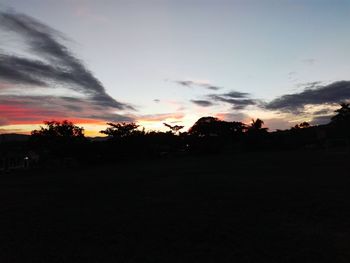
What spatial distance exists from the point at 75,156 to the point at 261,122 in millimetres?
27331

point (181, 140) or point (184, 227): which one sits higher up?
point (181, 140)

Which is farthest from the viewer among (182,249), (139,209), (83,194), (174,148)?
(174,148)

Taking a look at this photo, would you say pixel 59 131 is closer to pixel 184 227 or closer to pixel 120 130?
pixel 120 130

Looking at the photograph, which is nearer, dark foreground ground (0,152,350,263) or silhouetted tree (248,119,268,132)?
dark foreground ground (0,152,350,263)

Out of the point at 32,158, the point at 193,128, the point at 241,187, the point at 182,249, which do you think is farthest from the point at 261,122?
the point at 182,249

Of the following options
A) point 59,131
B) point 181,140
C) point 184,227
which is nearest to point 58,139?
point 59,131

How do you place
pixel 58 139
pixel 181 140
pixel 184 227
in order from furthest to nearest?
pixel 181 140 < pixel 58 139 < pixel 184 227

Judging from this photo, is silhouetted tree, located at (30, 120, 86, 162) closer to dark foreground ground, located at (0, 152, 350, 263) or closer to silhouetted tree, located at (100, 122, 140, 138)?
silhouetted tree, located at (100, 122, 140, 138)

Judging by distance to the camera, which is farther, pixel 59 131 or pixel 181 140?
pixel 181 140

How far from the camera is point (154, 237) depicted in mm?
7137

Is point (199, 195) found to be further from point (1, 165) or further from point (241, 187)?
point (1, 165)

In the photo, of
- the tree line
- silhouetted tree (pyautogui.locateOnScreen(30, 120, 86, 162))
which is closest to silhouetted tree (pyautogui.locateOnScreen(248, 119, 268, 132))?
the tree line

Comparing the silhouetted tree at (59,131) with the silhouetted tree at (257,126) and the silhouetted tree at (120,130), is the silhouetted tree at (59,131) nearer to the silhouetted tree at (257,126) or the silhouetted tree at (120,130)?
the silhouetted tree at (120,130)

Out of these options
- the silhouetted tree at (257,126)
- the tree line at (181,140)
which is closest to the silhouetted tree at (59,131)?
the tree line at (181,140)
